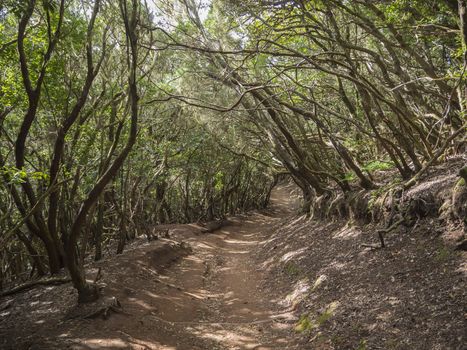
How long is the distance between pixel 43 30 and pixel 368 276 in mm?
8947

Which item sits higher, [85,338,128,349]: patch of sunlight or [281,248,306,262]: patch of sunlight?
[85,338,128,349]: patch of sunlight

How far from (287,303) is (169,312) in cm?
289

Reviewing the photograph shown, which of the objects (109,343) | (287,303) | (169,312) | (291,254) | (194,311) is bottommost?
(287,303)

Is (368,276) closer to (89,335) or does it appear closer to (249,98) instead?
(89,335)

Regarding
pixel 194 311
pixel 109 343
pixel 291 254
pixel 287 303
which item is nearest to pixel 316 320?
pixel 287 303

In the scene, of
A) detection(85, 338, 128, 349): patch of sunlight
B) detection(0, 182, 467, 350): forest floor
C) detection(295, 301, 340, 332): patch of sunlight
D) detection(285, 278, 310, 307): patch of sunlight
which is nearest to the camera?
detection(0, 182, 467, 350): forest floor

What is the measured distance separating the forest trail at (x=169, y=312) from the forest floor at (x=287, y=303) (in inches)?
Answer: 1.1

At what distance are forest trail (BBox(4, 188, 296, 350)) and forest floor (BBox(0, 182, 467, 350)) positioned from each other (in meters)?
0.03

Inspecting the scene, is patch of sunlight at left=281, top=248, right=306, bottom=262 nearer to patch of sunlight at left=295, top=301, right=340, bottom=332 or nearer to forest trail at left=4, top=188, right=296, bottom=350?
forest trail at left=4, top=188, right=296, bottom=350

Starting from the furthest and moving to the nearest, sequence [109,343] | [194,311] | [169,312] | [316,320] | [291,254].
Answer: [291,254] < [194,311] < [169,312] < [316,320] < [109,343]

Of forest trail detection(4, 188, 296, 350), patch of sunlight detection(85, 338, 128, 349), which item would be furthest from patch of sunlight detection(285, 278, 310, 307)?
patch of sunlight detection(85, 338, 128, 349)

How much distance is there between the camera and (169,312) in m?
8.97

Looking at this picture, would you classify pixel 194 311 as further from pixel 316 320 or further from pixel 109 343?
pixel 316 320

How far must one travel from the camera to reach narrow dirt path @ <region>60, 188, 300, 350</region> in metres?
6.93
